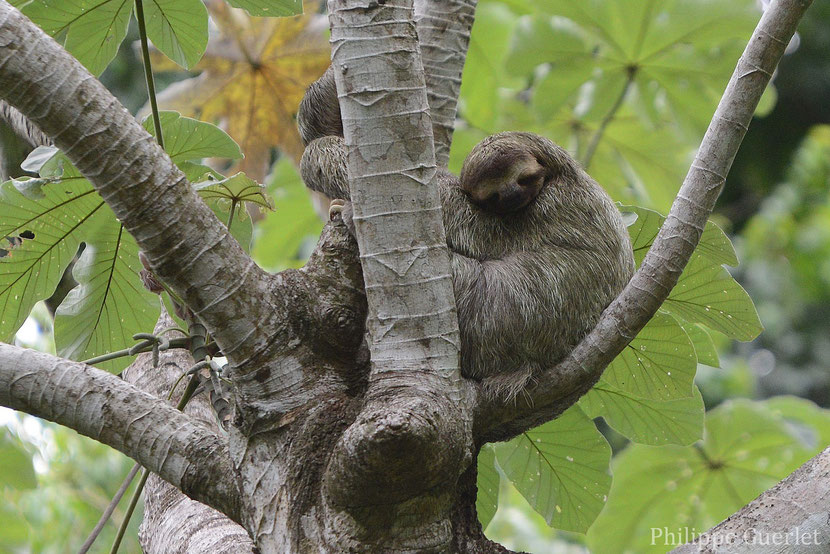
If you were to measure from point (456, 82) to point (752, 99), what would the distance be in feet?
3.83

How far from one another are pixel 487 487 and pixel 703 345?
965 millimetres

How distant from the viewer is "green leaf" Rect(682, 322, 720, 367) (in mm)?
2791

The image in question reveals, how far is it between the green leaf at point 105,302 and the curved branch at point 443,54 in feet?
3.72

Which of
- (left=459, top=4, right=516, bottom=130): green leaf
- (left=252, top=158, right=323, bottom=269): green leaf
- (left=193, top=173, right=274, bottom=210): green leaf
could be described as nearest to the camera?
(left=193, top=173, right=274, bottom=210): green leaf

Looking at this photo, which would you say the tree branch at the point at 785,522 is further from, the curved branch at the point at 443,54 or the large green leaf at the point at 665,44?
the large green leaf at the point at 665,44

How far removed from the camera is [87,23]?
2523mm

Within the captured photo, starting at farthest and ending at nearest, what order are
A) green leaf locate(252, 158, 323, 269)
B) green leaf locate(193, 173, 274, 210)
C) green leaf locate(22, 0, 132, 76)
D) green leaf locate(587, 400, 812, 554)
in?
1. green leaf locate(252, 158, 323, 269)
2. green leaf locate(587, 400, 812, 554)
3. green leaf locate(193, 173, 274, 210)
4. green leaf locate(22, 0, 132, 76)

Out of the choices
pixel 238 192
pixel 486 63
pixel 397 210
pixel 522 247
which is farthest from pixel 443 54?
pixel 486 63

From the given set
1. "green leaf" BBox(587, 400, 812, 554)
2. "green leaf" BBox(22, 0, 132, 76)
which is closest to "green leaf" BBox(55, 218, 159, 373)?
"green leaf" BBox(22, 0, 132, 76)

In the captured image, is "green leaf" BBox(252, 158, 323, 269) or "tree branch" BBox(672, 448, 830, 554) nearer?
"tree branch" BBox(672, 448, 830, 554)

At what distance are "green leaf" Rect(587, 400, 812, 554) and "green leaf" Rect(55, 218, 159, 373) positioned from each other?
2.14m

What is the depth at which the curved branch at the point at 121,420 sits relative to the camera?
1.93 meters

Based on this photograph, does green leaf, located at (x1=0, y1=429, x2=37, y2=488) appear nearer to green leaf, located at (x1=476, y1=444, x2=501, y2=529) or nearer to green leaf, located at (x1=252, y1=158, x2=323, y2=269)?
green leaf, located at (x1=476, y1=444, x2=501, y2=529)

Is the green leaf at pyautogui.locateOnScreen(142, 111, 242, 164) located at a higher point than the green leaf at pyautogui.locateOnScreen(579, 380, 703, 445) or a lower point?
higher
